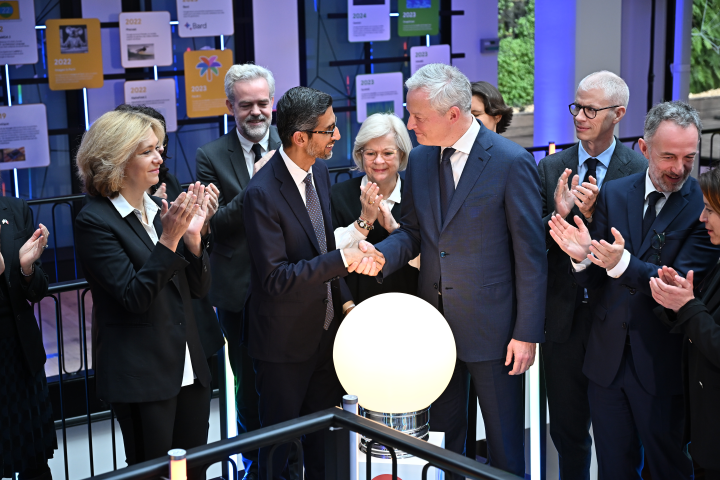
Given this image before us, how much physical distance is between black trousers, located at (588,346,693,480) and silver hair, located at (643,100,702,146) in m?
0.86

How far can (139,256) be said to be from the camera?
2.89m

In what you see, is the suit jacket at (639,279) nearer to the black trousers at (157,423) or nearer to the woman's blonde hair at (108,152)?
the black trousers at (157,423)

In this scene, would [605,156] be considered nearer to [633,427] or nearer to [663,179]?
[663,179]

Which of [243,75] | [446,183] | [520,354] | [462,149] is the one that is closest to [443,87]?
[462,149]

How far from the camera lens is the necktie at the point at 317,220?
322cm

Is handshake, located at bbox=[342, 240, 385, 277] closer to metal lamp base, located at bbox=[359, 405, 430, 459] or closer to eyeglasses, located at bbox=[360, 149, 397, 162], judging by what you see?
metal lamp base, located at bbox=[359, 405, 430, 459]

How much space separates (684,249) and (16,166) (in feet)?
18.9

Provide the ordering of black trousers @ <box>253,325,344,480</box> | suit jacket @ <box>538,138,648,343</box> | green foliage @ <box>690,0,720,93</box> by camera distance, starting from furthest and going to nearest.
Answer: green foliage @ <box>690,0,720,93</box>
suit jacket @ <box>538,138,648,343</box>
black trousers @ <box>253,325,344,480</box>

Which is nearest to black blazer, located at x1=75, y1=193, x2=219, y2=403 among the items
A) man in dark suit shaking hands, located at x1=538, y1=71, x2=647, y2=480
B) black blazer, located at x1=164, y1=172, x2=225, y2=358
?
black blazer, located at x1=164, y1=172, x2=225, y2=358

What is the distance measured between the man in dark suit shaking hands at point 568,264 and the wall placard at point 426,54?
206 inches

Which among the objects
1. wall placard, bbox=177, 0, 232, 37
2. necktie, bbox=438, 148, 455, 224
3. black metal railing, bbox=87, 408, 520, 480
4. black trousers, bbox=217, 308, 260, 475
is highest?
wall placard, bbox=177, 0, 232, 37

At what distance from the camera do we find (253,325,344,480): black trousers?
3.17 metres

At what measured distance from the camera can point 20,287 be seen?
10.8 ft

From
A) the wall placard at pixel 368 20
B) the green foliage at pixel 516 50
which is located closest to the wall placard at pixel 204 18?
the wall placard at pixel 368 20
